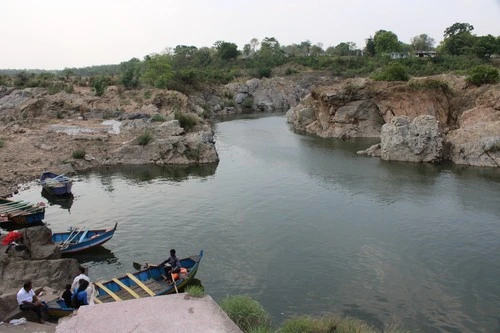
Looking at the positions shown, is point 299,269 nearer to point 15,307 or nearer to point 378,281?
point 378,281

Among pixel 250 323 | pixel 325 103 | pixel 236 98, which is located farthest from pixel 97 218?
pixel 236 98

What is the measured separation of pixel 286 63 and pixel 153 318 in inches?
4995

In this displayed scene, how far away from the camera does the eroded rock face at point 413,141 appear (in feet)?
149

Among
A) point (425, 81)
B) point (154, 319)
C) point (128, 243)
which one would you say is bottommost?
point (128, 243)

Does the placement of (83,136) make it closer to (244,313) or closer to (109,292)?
(109,292)

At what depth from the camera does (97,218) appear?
100ft

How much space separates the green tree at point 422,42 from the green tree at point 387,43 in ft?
74.4

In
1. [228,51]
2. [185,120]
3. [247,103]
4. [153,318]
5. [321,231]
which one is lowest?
[321,231]

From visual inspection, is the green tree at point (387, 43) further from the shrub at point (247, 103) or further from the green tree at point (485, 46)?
the shrub at point (247, 103)

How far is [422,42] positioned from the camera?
154125 millimetres

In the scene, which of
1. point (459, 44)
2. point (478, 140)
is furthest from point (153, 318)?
point (459, 44)

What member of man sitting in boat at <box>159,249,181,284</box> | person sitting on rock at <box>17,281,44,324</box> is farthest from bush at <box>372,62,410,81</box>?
person sitting on rock at <box>17,281,44,324</box>

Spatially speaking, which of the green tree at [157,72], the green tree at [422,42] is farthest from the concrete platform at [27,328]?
the green tree at [422,42]

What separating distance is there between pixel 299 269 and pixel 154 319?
39.9 ft
